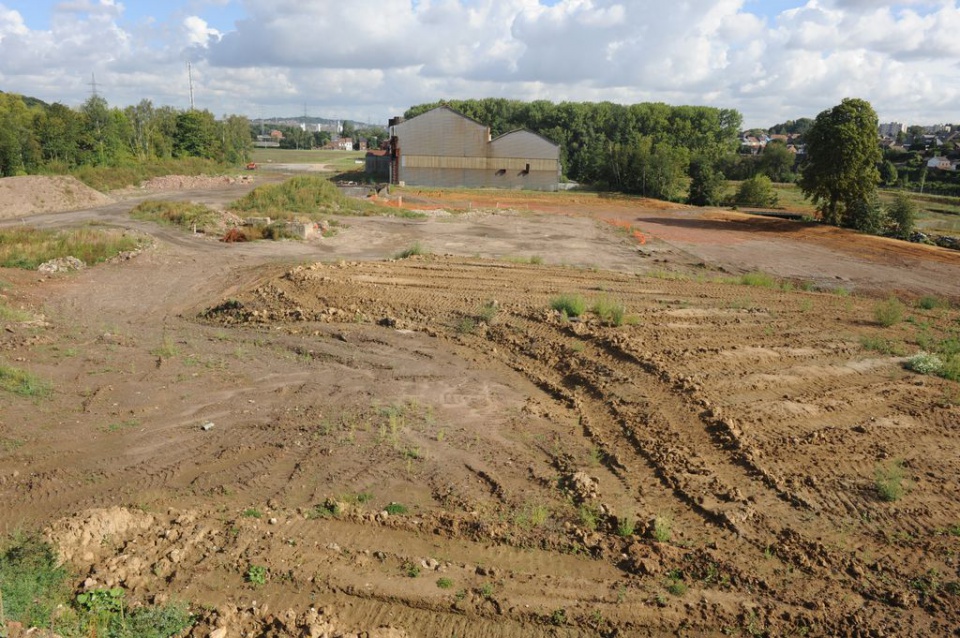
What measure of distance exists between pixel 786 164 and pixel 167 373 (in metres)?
89.7

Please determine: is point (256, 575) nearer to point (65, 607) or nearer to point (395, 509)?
point (65, 607)

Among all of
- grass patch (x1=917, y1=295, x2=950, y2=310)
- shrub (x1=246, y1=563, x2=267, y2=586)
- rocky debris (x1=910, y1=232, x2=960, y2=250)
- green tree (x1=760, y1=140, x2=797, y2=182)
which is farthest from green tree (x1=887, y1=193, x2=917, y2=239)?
green tree (x1=760, y1=140, x2=797, y2=182)

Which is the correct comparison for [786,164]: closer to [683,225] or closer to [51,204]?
[683,225]

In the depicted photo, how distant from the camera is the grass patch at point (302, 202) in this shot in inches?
1486

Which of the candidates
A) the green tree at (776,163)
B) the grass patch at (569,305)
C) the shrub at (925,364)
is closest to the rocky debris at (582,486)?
the grass patch at (569,305)

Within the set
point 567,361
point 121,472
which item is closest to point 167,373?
point 121,472

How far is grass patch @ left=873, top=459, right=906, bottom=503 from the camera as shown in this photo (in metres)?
9.10

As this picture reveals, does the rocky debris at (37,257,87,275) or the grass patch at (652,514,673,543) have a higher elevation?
the rocky debris at (37,257,87,275)

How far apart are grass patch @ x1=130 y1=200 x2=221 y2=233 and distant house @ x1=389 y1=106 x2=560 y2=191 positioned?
30.8 meters

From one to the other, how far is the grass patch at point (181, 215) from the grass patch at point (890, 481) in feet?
95.1

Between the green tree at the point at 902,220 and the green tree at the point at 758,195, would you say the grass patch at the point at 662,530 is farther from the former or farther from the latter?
the green tree at the point at 758,195

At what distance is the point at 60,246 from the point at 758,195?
52.4 meters

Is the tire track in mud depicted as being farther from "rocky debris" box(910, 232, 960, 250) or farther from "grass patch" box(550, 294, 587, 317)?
"rocky debris" box(910, 232, 960, 250)

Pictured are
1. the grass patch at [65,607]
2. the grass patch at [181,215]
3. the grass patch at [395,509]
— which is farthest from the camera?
the grass patch at [181,215]
